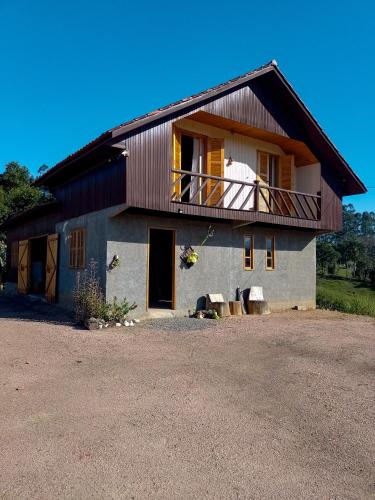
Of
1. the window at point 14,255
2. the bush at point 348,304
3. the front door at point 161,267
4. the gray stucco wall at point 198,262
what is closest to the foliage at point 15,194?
the window at point 14,255

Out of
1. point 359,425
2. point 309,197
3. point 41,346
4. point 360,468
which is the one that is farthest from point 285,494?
point 309,197

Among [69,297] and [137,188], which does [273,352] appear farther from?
[69,297]

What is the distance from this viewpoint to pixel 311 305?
15.3m

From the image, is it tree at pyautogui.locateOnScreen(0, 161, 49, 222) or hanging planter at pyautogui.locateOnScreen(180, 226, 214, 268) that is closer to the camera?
hanging planter at pyautogui.locateOnScreen(180, 226, 214, 268)

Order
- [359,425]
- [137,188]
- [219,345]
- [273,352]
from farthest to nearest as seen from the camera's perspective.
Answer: [137,188], [219,345], [273,352], [359,425]

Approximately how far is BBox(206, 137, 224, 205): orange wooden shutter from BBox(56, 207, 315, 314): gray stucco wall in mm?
980

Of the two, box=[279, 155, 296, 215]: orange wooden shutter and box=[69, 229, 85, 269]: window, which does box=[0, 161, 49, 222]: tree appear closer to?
box=[69, 229, 85, 269]: window

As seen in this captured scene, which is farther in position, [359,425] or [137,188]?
[137,188]

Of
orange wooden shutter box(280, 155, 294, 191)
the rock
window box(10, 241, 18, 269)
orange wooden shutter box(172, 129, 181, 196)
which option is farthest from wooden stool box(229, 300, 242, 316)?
window box(10, 241, 18, 269)

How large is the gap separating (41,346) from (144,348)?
6.52 ft

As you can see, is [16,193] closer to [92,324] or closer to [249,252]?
[249,252]

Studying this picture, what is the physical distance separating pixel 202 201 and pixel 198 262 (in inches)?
73.7

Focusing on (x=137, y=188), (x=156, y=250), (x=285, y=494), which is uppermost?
(x=137, y=188)

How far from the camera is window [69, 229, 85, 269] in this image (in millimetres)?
11859
